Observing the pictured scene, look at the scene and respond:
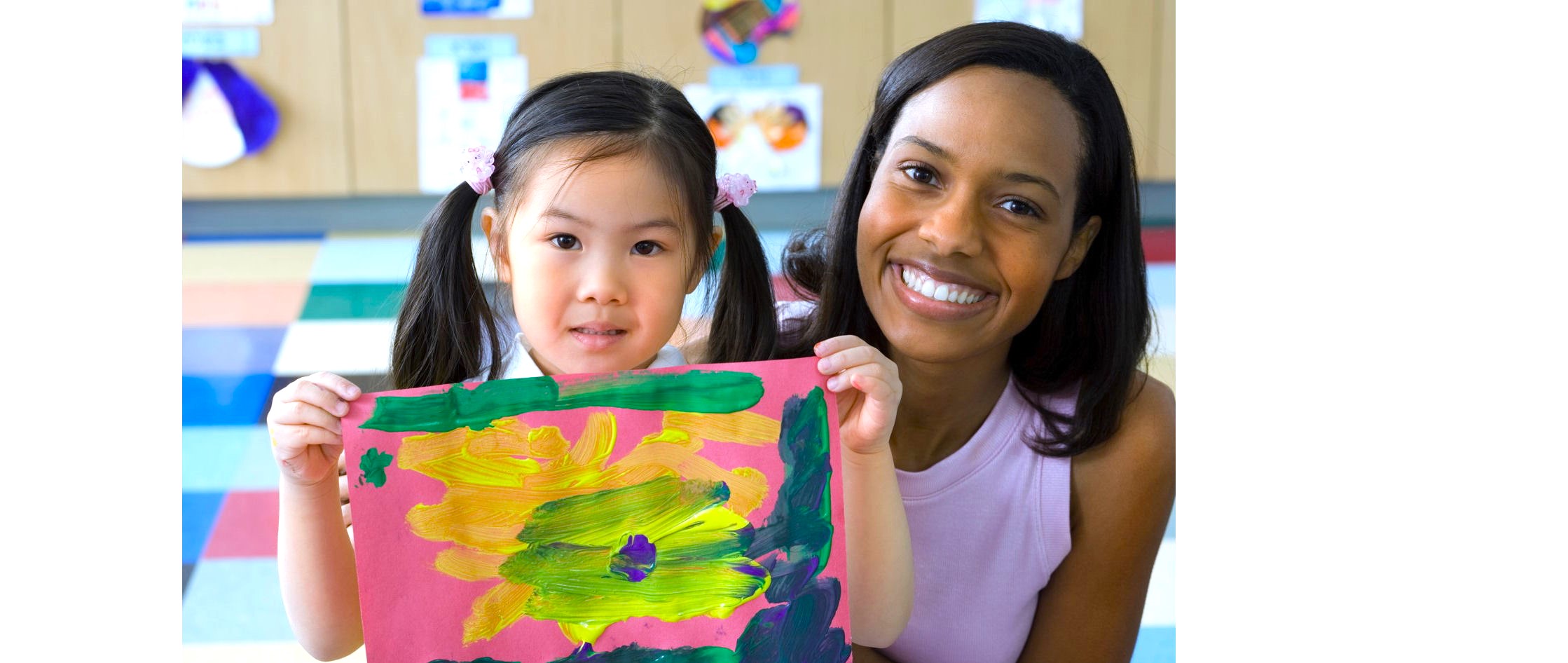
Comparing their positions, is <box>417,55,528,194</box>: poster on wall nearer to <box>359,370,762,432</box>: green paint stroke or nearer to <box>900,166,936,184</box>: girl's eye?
<box>900,166,936,184</box>: girl's eye

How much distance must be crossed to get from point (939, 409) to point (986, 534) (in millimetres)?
173

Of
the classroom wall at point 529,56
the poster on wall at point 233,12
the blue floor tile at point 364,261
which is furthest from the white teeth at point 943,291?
the poster on wall at point 233,12

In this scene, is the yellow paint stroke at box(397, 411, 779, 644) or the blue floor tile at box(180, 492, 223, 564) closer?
the yellow paint stroke at box(397, 411, 779, 644)

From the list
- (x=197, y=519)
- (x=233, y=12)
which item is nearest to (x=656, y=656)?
(x=197, y=519)

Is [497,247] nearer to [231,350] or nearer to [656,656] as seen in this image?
[656,656]

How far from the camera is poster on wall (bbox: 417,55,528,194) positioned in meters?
4.26

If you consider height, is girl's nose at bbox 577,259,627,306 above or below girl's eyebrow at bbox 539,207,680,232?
below

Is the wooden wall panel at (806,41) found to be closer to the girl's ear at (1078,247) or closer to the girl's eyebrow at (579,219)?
the girl's ear at (1078,247)

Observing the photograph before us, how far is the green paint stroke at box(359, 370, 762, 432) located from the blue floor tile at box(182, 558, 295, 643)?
3.71 feet

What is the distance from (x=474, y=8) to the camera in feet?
13.8

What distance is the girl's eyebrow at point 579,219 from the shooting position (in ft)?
3.59

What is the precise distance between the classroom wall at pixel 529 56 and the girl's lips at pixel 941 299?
9.89 ft

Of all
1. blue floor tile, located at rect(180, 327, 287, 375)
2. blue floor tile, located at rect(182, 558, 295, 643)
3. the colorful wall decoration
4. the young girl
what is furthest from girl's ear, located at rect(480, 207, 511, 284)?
the colorful wall decoration

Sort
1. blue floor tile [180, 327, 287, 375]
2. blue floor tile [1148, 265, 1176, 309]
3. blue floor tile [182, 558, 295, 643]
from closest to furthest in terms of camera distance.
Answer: blue floor tile [182, 558, 295, 643] → blue floor tile [180, 327, 287, 375] → blue floor tile [1148, 265, 1176, 309]
